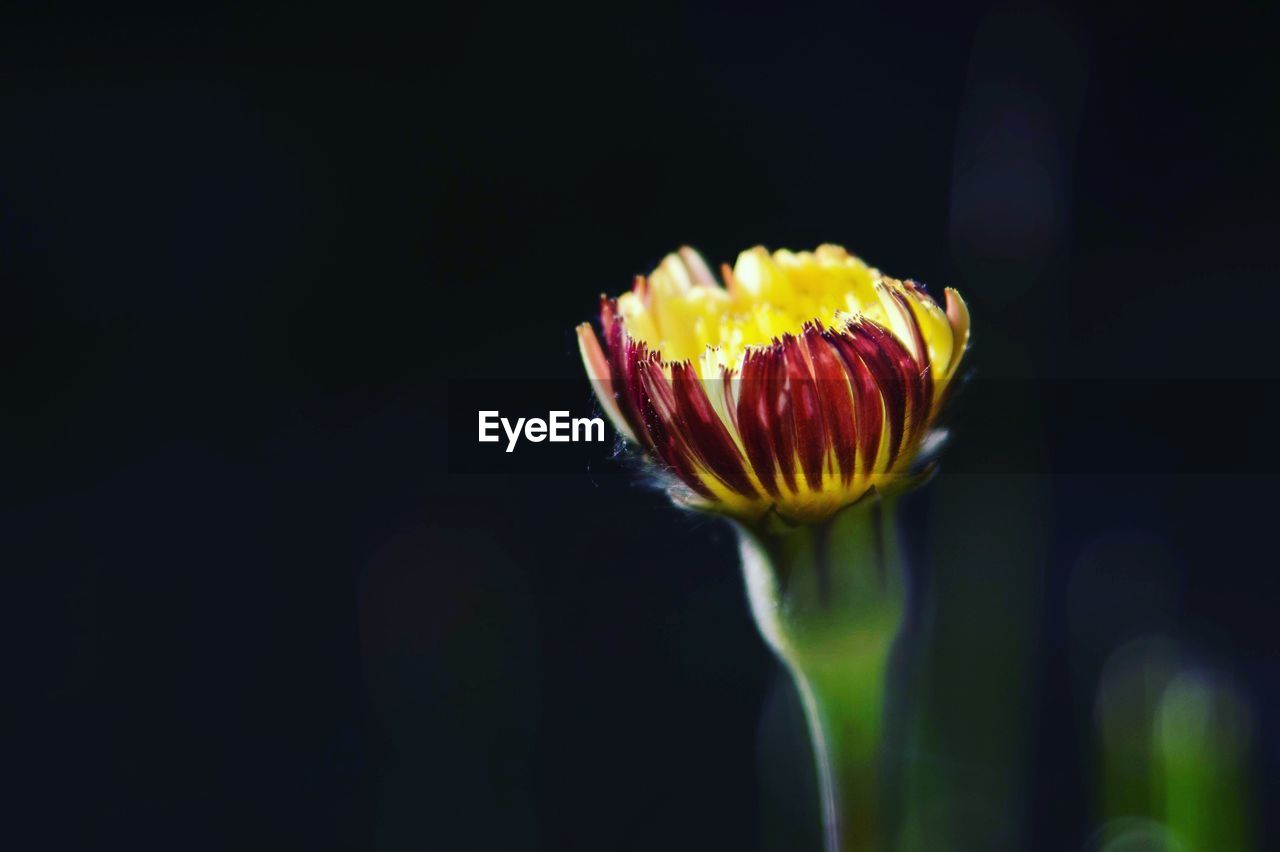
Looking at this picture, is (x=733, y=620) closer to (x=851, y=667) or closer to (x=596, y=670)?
(x=596, y=670)

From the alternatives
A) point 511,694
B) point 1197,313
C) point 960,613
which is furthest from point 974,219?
point 1197,313

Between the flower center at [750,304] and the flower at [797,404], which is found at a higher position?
the flower center at [750,304]

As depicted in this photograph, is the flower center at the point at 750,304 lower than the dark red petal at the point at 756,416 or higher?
higher

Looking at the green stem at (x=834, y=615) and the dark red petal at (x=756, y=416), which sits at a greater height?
the dark red petal at (x=756, y=416)

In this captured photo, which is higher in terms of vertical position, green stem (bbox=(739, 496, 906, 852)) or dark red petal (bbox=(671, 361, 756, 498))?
dark red petal (bbox=(671, 361, 756, 498))

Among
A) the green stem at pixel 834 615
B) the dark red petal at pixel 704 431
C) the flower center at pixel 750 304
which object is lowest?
the green stem at pixel 834 615
